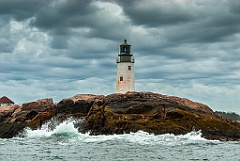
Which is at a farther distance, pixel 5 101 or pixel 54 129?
pixel 5 101

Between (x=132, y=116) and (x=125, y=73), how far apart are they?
65.3 feet

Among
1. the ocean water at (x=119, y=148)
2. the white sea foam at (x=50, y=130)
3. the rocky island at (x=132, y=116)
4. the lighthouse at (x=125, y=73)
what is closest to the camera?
the ocean water at (x=119, y=148)

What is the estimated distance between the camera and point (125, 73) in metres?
61.0

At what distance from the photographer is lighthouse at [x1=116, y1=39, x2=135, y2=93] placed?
60.8 meters

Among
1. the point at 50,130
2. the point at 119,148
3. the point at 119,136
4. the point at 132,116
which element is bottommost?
the point at 119,148

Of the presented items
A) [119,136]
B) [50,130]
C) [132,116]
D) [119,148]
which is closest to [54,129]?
[50,130]

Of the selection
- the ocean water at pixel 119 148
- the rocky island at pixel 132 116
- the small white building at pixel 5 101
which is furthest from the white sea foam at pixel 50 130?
the small white building at pixel 5 101

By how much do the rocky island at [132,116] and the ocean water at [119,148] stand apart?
0.96 meters

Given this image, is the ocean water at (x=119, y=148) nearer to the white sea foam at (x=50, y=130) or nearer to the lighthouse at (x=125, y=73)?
the white sea foam at (x=50, y=130)

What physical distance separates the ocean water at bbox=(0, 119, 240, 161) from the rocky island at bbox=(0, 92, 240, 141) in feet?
3.14

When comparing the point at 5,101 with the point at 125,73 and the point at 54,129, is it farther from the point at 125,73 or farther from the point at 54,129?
the point at 54,129

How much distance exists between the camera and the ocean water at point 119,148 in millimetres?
28344

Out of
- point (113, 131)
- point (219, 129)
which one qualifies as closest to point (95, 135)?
point (113, 131)

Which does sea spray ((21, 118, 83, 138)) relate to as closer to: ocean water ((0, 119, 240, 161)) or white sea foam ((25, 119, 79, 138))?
white sea foam ((25, 119, 79, 138))
